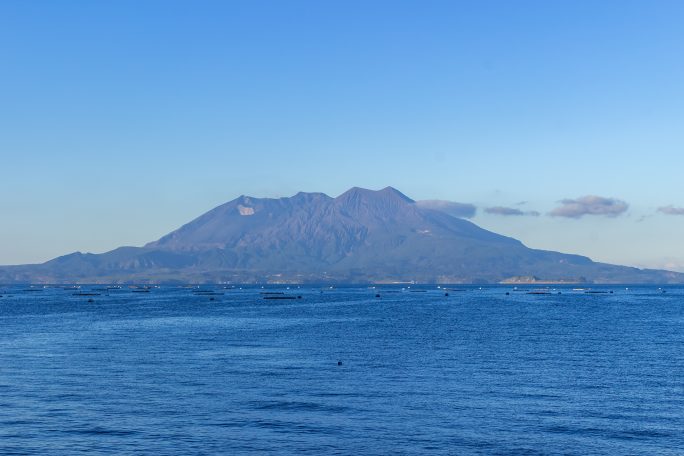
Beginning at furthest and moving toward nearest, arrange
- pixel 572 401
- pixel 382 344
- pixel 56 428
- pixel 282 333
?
pixel 282 333, pixel 382 344, pixel 572 401, pixel 56 428

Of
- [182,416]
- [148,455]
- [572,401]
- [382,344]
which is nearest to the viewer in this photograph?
[148,455]

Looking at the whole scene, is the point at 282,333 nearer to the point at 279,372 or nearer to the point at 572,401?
the point at 279,372

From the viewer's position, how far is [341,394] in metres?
68.8

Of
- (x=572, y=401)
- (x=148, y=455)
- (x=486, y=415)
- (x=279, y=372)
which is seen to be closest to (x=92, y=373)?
(x=279, y=372)

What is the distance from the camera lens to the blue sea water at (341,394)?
52656 millimetres

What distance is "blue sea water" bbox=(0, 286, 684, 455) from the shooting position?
52656 millimetres

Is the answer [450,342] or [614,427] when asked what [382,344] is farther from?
[614,427]

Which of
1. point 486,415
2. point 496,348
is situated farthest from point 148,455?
point 496,348

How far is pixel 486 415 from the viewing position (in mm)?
60312

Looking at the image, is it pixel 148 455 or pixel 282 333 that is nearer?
pixel 148 455

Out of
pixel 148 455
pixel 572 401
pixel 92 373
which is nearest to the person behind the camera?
pixel 148 455

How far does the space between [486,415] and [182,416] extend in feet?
79.3

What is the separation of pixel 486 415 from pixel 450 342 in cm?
5732

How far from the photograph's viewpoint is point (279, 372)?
269ft
